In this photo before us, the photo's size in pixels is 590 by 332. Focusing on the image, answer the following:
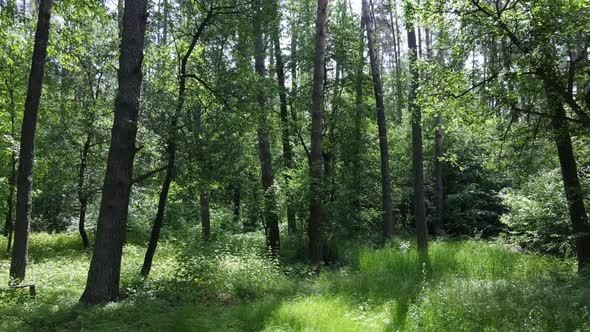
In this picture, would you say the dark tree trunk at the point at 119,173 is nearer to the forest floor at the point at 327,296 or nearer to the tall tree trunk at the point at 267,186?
the forest floor at the point at 327,296

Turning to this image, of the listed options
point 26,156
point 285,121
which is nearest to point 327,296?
point 26,156

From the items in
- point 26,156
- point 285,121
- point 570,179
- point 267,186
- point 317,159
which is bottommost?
point 570,179

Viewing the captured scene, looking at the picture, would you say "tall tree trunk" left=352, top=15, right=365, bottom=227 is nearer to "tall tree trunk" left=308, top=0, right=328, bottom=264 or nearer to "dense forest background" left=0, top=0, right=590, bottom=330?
"dense forest background" left=0, top=0, right=590, bottom=330

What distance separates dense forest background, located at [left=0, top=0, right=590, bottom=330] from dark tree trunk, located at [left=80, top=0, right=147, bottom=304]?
0.08 ft

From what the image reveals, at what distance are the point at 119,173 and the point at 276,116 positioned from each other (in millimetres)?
8607

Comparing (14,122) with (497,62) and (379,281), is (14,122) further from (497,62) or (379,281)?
(497,62)

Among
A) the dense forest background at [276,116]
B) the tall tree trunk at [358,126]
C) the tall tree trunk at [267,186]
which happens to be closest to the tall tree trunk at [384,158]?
the dense forest background at [276,116]

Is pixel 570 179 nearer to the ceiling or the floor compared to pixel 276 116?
nearer to the floor

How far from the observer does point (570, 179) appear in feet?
27.3

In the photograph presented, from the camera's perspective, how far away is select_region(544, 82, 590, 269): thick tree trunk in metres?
7.51

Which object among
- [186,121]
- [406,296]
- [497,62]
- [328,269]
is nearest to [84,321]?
[186,121]

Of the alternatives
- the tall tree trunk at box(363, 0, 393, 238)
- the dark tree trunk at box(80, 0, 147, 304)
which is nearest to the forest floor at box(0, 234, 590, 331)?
the dark tree trunk at box(80, 0, 147, 304)

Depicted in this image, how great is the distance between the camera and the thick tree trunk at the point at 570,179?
24.6ft

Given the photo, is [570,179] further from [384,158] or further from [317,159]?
[384,158]
